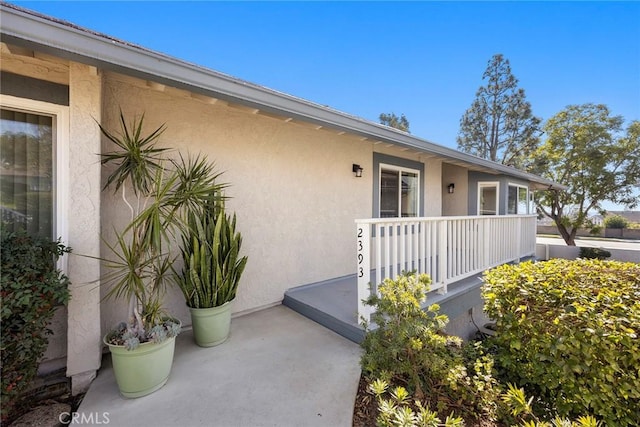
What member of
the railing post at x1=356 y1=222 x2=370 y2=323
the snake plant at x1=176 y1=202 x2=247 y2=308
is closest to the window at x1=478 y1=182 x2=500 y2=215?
the railing post at x1=356 y1=222 x2=370 y2=323

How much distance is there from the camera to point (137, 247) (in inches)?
106

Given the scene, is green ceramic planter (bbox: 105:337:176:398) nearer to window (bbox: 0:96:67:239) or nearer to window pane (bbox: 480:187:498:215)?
window (bbox: 0:96:67:239)

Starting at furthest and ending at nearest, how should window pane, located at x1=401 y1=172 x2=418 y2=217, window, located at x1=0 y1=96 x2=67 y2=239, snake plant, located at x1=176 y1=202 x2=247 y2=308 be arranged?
window pane, located at x1=401 y1=172 x2=418 y2=217 < snake plant, located at x1=176 y1=202 x2=247 y2=308 < window, located at x1=0 y1=96 x2=67 y2=239

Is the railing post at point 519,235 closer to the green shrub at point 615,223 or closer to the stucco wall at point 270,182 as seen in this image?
the stucco wall at point 270,182

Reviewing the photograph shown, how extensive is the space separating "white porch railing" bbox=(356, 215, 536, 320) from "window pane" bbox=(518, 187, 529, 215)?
524cm

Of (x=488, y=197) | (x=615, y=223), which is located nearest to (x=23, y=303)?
(x=488, y=197)

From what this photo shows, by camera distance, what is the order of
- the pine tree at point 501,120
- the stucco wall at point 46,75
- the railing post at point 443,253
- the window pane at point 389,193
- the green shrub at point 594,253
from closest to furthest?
the stucco wall at point 46,75
the railing post at point 443,253
the window pane at point 389,193
the green shrub at point 594,253
the pine tree at point 501,120

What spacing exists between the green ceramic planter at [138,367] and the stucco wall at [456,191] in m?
10.2

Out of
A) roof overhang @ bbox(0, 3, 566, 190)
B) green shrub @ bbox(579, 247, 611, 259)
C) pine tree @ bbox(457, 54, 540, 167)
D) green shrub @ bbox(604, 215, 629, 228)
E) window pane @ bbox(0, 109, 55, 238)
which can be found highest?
pine tree @ bbox(457, 54, 540, 167)

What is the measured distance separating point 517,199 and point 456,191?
3.16 meters

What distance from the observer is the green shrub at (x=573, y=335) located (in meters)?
2.21

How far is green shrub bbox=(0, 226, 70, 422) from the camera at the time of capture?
6.81 feet

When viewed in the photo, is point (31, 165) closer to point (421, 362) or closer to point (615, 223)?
point (421, 362)

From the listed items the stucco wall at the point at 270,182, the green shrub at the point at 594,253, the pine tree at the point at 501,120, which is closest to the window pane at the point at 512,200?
the green shrub at the point at 594,253
